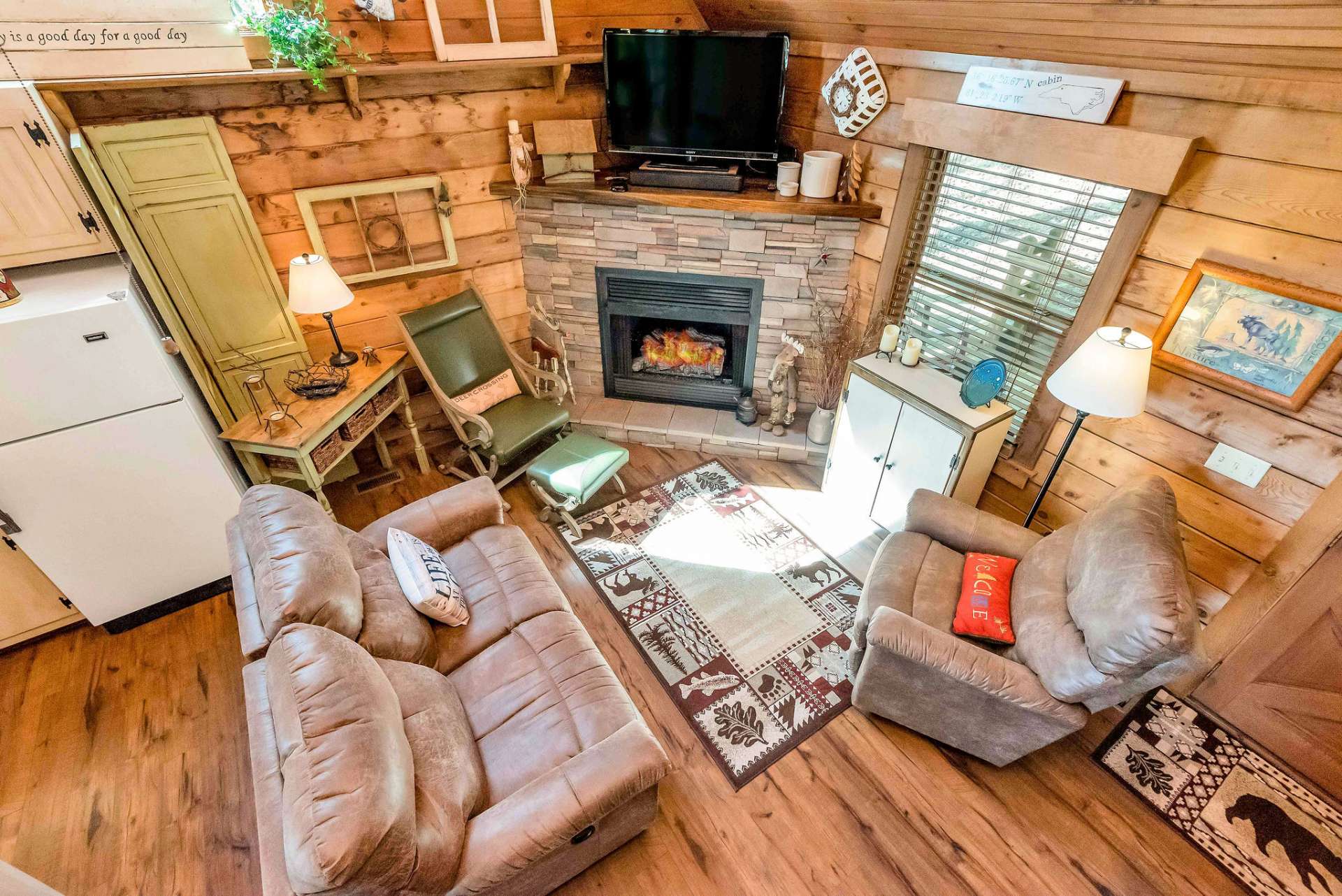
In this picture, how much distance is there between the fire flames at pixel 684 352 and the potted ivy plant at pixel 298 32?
2120 millimetres

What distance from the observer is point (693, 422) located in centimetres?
385

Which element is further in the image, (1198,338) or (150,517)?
(150,517)

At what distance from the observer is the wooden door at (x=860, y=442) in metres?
2.93

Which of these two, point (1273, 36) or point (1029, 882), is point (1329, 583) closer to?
point (1029, 882)

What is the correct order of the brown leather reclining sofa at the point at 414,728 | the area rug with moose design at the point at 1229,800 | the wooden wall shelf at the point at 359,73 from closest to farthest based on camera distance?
the brown leather reclining sofa at the point at 414,728, the area rug with moose design at the point at 1229,800, the wooden wall shelf at the point at 359,73

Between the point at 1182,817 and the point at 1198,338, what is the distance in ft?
5.54

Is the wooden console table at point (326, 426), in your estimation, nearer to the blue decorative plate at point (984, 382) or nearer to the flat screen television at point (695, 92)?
the flat screen television at point (695, 92)

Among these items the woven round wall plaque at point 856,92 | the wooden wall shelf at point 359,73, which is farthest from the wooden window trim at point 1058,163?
the wooden wall shelf at point 359,73

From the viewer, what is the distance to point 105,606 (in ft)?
8.50

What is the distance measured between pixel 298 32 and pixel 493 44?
0.84 metres

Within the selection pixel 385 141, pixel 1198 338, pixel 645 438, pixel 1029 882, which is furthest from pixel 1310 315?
pixel 385 141

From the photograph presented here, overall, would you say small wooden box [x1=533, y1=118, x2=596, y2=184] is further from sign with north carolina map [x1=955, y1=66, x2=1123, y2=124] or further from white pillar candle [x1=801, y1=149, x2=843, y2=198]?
sign with north carolina map [x1=955, y1=66, x2=1123, y2=124]

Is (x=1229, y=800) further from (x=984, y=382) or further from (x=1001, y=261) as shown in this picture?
(x=1001, y=261)

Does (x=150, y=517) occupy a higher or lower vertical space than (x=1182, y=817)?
higher
